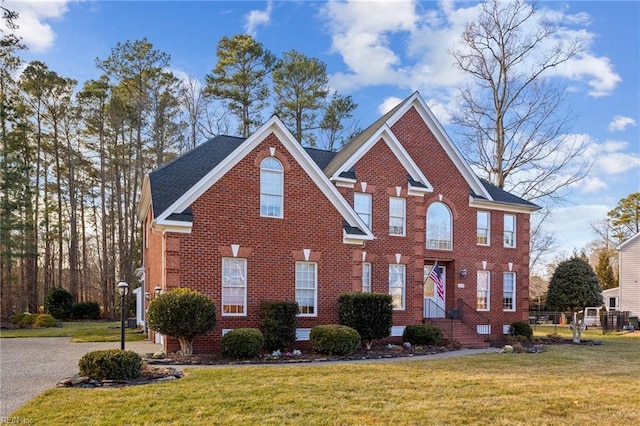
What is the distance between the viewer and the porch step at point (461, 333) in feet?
64.6

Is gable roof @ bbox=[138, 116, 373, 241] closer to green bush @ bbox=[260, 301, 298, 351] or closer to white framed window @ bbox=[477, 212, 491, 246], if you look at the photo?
green bush @ bbox=[260, 301, 298, 351]

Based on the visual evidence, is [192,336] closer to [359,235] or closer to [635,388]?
[359,235]

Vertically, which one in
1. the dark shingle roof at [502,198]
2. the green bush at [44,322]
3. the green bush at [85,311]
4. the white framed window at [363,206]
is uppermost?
the dark shingle roof at [502,198]

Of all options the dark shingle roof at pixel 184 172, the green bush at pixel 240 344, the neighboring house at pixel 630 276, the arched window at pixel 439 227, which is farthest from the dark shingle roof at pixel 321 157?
the neighboring house at pixel 630 276

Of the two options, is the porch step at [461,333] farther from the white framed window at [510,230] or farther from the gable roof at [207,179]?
the gable roof at [207,179]

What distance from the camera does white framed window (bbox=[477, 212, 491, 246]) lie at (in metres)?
22.9

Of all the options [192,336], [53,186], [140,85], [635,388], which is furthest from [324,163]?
[53,186]

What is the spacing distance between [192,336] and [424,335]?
27.4 feet

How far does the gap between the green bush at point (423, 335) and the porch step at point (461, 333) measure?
162cm

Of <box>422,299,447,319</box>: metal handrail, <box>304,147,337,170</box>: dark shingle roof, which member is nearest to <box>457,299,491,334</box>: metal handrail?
<box>422,299,447,319</box>: metal handrail

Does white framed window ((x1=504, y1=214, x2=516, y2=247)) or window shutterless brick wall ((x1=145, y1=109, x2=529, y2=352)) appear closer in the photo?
window shutterless brick wall ((x1=145, y1=109, x2=529, y2=352))

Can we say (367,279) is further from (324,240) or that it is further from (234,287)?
(234,287)

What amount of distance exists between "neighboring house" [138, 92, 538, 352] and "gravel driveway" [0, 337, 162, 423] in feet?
9.04

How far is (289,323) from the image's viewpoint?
15227mm
